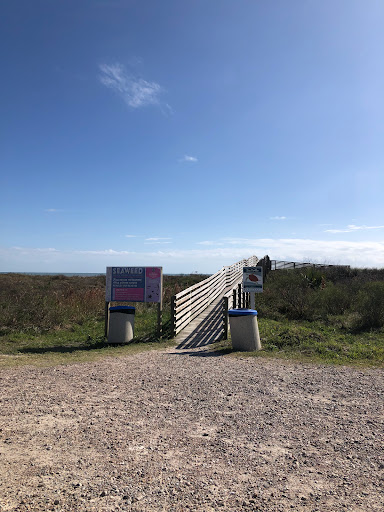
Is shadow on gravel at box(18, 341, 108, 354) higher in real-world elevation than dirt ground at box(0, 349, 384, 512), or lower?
lower

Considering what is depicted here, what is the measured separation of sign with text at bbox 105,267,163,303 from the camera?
10039 millimetres

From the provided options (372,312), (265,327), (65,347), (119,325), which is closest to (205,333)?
(265,327)

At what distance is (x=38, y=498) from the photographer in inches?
112

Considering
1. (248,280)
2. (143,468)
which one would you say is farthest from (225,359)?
(143,468)

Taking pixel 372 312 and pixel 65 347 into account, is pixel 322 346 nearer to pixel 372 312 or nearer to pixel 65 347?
pixel 372 312

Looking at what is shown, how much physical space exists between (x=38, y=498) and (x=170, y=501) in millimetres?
1004

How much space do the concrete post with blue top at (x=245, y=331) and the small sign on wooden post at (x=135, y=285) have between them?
231 centimetres

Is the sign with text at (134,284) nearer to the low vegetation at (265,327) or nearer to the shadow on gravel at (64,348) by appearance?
the low vegetation at (265,327)

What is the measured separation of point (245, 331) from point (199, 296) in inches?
215

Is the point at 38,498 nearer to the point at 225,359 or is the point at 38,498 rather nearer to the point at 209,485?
the point at 209,485

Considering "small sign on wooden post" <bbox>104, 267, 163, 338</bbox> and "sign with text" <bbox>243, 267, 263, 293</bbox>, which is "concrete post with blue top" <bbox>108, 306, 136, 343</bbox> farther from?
"sign with text" <bbox>243, 267, 263, 293</bbox>

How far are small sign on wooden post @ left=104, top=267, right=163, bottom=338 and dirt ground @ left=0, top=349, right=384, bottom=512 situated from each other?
364cm

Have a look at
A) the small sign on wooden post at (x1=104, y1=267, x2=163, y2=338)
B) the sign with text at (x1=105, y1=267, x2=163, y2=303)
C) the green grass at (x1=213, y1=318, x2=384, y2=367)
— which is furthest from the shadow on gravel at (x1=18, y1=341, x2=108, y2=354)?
the green grass at (x1=213, y1=318, x2=384, y2=367)

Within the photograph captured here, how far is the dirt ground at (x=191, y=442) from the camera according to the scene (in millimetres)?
2887
